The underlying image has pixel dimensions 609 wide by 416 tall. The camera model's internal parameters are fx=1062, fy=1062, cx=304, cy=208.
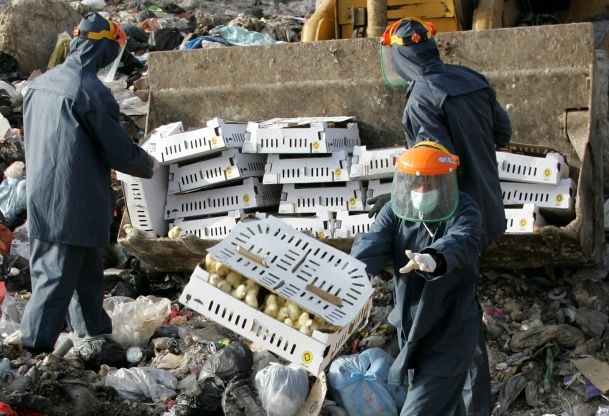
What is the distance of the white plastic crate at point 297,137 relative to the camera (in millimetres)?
6344

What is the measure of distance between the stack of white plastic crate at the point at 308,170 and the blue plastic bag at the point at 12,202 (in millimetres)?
1883

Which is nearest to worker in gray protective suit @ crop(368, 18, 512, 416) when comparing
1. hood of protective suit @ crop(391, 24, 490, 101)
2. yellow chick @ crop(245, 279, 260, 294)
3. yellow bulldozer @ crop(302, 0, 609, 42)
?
hood of protective suit @ crop(391, 24, 490, 101)

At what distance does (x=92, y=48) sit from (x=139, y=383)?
1770mm

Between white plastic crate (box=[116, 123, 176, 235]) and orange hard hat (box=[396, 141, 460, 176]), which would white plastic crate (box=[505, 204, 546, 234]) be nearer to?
orange hard hat (box=[396, 141, 460, 176])

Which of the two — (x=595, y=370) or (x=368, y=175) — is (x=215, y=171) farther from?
(x=595, y=370)

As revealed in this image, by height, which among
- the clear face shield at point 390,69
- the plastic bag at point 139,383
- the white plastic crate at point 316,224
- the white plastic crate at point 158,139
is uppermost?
the clear face shield at point 390,69

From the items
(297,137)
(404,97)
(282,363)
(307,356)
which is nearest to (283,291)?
(307,356)

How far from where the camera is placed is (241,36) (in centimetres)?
961

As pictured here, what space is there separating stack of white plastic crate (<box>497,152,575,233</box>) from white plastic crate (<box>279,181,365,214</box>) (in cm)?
86

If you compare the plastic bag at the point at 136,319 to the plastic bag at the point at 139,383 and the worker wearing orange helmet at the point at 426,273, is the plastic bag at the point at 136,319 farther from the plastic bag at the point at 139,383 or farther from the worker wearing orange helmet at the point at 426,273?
the worker wearing orange helmet at the point at 426,273

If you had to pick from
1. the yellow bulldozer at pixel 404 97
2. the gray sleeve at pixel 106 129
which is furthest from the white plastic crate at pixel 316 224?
the gray sleeve at pixel 106 129

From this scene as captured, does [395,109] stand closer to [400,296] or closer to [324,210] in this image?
[324,210]

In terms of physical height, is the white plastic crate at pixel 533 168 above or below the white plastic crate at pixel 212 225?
above

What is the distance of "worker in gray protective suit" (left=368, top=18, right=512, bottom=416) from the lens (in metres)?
5.01
